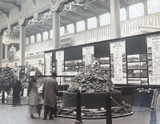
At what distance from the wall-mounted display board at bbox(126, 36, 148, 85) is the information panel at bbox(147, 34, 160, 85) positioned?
0.58 ft

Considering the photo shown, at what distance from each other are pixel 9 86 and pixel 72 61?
11.1 feet

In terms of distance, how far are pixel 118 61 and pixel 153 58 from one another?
5.09 ft

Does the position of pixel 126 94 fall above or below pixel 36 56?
below

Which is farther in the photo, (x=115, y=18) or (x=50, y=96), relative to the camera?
(x=115, y=18)

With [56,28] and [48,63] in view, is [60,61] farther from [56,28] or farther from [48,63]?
[56,28]

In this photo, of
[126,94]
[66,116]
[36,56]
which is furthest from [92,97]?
[36,56]

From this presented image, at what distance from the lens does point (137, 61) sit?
8.74m

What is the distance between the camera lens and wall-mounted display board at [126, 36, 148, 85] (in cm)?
850

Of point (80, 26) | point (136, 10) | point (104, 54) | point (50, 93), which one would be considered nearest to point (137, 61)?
point (104, 54)

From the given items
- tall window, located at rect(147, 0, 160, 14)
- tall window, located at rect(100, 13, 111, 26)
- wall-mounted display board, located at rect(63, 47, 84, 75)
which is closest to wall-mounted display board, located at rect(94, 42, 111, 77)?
wall-mounted display board, located at rect(63, 47, 84, 75)

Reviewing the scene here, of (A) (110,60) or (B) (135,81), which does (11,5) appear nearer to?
(A) (110,60)

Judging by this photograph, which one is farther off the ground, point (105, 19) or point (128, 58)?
point (105, 19)

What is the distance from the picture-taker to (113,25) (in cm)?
1200

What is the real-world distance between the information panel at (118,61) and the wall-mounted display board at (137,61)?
210mm
